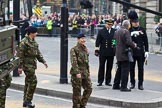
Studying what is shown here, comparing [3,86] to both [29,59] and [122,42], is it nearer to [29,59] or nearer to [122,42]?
[29,59]

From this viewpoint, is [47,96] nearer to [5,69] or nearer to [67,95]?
[67,95]

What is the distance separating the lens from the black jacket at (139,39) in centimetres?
1291

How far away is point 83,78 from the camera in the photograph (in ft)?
33.7

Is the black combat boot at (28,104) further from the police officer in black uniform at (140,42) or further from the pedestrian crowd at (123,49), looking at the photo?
the police officer in black uniform at (140,42)

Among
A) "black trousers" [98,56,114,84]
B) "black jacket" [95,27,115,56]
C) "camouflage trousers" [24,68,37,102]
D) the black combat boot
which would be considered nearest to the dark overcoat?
"black jacket" [95,27,115,56]

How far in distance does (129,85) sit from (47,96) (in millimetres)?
2544

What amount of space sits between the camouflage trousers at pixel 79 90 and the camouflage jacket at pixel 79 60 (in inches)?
5.2

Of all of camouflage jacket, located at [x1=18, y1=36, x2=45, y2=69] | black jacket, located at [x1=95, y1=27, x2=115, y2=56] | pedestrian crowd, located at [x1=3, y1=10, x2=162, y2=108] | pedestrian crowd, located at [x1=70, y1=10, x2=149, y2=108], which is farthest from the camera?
black jacket, located at [x1=95, y1=27, x2=115, y2=56]

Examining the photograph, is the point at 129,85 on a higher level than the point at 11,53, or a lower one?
lower

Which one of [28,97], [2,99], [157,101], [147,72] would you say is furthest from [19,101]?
[147,72]

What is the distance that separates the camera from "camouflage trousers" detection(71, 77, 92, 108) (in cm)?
1016

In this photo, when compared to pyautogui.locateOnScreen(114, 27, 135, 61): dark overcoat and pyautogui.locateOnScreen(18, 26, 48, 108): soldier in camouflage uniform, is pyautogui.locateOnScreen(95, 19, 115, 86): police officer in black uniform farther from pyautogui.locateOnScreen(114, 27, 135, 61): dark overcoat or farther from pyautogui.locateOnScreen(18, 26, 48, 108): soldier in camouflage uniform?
pyautogui.locateOnScreen(18, 26, 48, 108): soldier in camouflage uniform

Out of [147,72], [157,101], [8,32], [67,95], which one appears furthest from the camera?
[147,72]

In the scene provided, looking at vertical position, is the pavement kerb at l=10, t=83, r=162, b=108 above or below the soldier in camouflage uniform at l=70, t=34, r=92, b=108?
below
